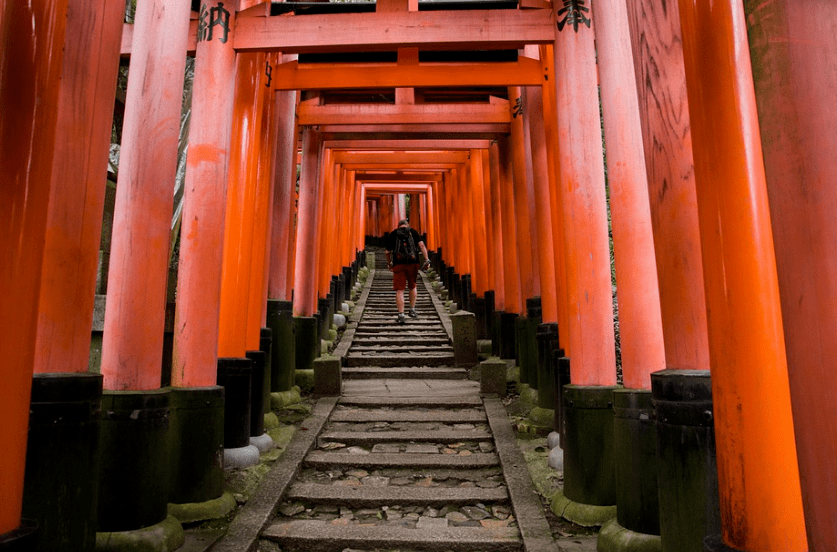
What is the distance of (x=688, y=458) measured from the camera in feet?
7.22

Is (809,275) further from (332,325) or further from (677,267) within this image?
(332,325)

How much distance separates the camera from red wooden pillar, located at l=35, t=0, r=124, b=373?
8.13 ft

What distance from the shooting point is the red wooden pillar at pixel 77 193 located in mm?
2477

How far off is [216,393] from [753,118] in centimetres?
344

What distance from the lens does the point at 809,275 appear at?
3.83 ft

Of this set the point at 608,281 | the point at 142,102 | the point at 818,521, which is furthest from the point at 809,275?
the point at 142,102

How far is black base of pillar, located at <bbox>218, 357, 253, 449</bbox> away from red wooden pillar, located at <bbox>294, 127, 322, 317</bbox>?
3.54 m

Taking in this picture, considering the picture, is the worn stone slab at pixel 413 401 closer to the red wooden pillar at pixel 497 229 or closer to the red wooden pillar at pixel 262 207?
the red wooden pillar at pixel 262 207

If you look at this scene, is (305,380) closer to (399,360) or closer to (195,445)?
(399,360)

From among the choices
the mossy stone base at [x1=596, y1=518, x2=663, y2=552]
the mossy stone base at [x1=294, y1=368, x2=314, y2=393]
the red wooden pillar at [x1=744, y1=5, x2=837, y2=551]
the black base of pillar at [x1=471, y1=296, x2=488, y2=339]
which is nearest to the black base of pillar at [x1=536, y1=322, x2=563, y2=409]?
the mossy stone base at [x1=596, y1=518, x2=663, y2=552]

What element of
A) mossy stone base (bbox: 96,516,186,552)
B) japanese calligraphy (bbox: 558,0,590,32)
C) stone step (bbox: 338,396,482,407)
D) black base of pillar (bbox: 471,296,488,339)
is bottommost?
mossy stone base (bbox: 96,516,186,552)

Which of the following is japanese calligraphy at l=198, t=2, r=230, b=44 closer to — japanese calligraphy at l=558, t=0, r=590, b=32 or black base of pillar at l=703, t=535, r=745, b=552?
japanese calligraphy at l=558, t=0, r=590, b=32

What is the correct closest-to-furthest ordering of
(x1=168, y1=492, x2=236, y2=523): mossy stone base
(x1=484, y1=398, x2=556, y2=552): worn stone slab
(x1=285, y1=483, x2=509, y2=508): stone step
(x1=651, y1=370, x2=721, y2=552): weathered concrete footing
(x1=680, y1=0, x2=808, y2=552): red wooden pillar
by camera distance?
(x1=680, y1=0, x2=808, y2=552): red wooden pillar
(x1=651, y1=370, x2=721, y2=552): weathered concrete footing
(x1=484, y1=398, x2=556, y2=552): worn stone slab
(x1=168, y1=492, x2=236, y2=523): mossy stone base
(x1=285, y1=483, x2=509, y2=508): stone step

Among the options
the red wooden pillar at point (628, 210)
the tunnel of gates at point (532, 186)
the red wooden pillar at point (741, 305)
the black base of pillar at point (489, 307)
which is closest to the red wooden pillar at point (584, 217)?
the tunnel of gates at point (532, 186)
